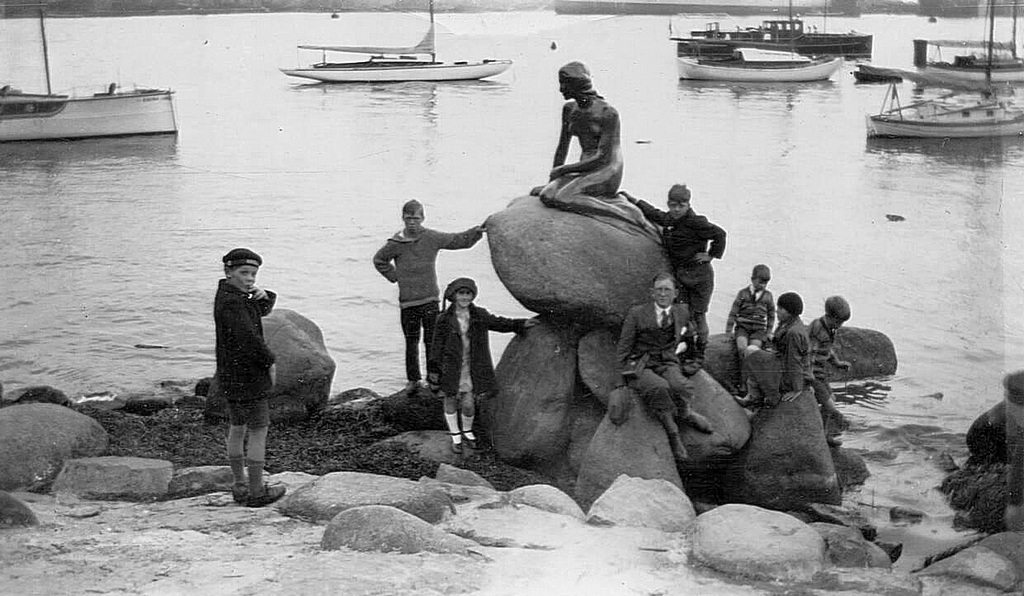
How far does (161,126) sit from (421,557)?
37218 millimetres

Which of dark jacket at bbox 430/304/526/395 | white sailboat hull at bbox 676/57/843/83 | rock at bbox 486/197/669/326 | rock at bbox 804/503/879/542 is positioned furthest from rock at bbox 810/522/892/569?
white sailboat hull at bbox 676/57/843/83

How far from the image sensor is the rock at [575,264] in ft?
31.1

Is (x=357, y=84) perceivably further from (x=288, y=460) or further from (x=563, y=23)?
(x=288, y=460)

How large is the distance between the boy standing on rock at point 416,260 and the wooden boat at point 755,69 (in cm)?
4496

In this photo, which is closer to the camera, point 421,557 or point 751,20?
point 421,557

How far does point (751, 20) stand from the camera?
2509 inches

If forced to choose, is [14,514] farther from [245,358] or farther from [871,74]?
[871,74]

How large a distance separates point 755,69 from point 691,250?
4687cm

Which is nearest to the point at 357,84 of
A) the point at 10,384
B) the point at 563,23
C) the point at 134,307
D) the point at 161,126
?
the point at 161,126

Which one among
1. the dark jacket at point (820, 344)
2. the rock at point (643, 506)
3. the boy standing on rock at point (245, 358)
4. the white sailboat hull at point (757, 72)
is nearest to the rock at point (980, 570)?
the rock at point (643, 506)

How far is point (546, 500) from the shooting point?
7723 mm

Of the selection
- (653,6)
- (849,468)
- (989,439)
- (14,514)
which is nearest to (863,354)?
(989,439)

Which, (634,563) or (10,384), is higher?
(634,563)

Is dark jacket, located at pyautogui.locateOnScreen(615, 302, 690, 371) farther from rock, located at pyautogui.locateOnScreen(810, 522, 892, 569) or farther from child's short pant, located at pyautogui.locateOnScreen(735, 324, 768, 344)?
rock, located at pyautogui.locateOnScreen(810, 522, 892, 569)
